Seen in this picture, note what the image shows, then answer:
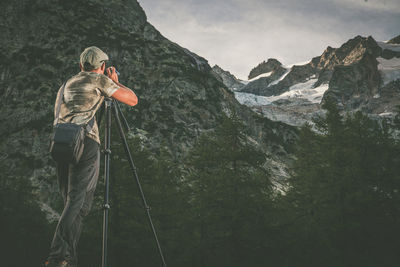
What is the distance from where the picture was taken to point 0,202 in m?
22.4

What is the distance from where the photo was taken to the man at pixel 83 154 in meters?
A: 2.77

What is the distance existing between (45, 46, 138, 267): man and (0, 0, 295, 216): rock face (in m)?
41.8

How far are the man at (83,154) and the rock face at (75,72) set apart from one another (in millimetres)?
41768

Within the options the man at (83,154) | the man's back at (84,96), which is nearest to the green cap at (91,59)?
the man at (83,154)

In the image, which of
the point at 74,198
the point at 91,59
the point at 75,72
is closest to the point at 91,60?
the point at 91,59

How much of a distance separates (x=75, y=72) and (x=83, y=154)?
62.5 meters

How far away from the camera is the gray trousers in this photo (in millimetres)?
2716

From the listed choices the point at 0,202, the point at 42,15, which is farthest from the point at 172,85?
the point at 0,202

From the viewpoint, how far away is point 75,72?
59.2m

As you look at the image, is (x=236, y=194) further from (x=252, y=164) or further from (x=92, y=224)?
(x=92, y=224)

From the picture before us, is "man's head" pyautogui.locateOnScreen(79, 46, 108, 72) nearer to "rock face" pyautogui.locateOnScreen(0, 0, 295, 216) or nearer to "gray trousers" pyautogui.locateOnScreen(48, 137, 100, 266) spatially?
"gray trousers" pyautogui.locateOnScreen(48, 137, 100, 266)

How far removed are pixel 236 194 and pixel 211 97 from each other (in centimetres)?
5554

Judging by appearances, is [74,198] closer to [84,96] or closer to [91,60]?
[84,96]

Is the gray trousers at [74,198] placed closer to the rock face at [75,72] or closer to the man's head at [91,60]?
the man's head at [91,60]
